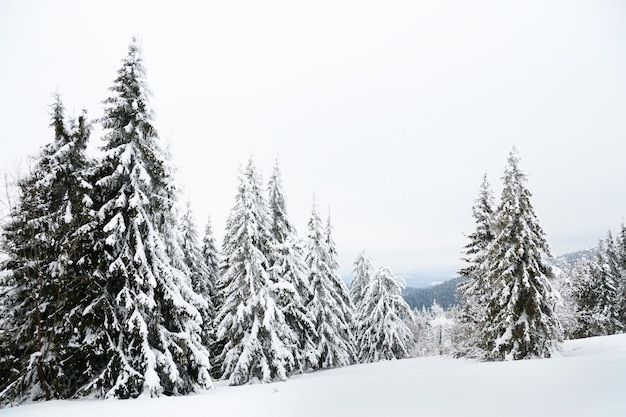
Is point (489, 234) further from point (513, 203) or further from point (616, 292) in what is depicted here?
point (616, 292)

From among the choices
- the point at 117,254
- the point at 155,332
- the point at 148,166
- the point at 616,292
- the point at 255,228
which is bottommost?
the point at 616,292

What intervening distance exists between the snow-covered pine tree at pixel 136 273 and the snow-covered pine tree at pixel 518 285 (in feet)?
49.2

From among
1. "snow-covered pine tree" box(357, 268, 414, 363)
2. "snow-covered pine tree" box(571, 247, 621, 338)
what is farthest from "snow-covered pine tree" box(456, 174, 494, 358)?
"snow-covered pine tree" box(571, 247, 621, 338)

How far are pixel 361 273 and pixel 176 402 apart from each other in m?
26.0

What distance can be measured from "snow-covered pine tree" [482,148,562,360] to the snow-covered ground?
27.2ft

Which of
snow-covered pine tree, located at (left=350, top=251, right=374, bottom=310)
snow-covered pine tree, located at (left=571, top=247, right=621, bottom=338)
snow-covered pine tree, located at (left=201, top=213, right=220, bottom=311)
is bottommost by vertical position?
snow-covered pine tree, located at (left=571, top=247, right=621, bottom=338)

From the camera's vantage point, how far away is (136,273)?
12.7 meters

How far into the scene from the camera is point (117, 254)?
43.5ft

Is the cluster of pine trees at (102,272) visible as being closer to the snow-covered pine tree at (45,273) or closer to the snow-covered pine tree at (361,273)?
the snow-covered pine tree at (45,273)

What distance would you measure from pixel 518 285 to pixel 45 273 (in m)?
21.2

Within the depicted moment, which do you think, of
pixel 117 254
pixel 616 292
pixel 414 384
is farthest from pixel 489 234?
pixel 616 292

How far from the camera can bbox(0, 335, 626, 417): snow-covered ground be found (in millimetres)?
6332

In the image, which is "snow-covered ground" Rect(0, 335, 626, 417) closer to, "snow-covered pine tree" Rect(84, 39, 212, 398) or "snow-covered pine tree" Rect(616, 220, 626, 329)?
"snow-covered pine tree" Rect(84, 39, 212, 398)

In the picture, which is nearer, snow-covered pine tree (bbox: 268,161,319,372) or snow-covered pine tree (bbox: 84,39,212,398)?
snow-covered pine tree (bbox: 84,39,212,398)
